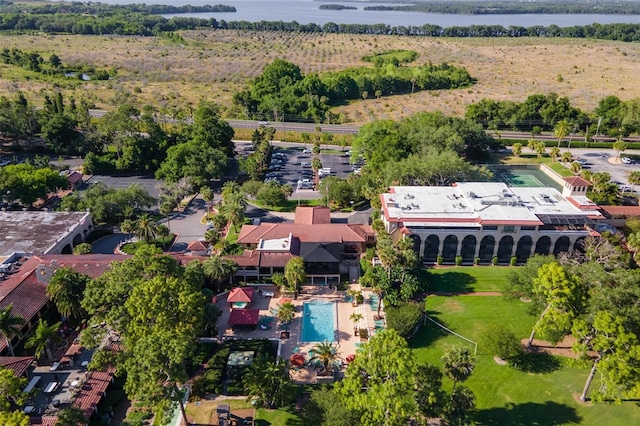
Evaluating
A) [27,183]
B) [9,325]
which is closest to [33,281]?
[9,325]

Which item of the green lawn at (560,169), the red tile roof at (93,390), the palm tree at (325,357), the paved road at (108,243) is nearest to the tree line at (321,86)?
the green lawn at (560,169)

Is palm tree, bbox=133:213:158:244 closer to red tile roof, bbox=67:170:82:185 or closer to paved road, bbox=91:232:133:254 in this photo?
paved road, bbox=91:232:133:254

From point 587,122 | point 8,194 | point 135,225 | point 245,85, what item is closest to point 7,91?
point 245,85

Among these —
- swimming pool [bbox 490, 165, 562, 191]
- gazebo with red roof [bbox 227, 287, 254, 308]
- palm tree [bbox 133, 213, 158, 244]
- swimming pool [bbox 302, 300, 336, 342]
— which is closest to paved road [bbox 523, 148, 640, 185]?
swimming pool [bbox 490, 165, 562, 191]

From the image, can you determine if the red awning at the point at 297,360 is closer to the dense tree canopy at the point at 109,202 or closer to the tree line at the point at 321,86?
the dense tree canopy at the point at 109,202

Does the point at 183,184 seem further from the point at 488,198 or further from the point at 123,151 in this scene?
the point at 488,198
